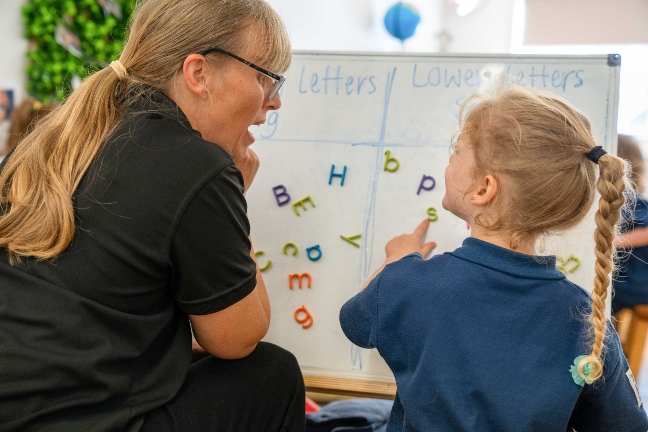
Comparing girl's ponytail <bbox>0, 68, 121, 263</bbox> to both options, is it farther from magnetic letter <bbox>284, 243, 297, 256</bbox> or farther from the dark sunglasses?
magnetic letter <bbox>284, 243, 297, 256</bbox>

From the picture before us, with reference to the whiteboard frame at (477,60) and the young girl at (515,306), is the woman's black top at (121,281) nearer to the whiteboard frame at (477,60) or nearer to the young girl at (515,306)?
the young girl at (515,306)

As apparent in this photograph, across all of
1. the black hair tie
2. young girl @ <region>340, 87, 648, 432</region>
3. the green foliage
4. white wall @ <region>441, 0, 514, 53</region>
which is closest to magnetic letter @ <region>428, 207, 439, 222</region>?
young girl @ <region>340, 87, 648, 432</region>

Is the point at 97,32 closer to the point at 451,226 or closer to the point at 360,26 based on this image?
the point at 360,26

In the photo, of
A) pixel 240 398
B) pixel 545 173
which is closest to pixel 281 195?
pixel 240 398

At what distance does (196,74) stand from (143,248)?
12.7 inches

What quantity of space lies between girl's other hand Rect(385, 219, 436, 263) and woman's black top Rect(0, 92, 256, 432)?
490 mm

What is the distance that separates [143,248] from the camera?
878mm

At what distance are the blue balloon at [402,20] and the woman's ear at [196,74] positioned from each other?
230 cm

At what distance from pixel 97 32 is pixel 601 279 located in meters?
1.93

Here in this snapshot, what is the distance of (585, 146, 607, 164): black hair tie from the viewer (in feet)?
3.06

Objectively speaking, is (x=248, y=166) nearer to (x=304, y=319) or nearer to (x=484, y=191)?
(x=304, y=319)

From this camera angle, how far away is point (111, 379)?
0.89m

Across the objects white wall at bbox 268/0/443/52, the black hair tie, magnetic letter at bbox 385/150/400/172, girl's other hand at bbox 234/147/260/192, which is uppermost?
white wall at bbox 268/0/443/52

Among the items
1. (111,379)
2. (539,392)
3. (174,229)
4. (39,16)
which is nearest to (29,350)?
(111,379)
